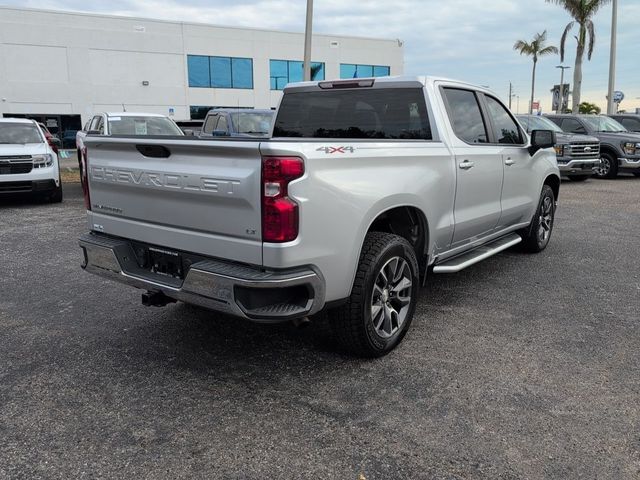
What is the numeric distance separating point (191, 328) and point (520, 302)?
2872 millimetres

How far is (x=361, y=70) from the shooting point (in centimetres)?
4409

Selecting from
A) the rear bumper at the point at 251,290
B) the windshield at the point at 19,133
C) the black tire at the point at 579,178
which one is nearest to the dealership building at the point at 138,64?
the windshield at the point at 19,133

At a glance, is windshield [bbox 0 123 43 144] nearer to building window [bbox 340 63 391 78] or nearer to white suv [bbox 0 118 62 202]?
white suv [bbox 0 118 62 202]

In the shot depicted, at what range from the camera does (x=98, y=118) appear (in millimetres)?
13391

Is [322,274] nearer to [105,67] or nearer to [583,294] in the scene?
[583,294]

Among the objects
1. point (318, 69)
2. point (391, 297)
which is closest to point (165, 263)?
point (391, 297)

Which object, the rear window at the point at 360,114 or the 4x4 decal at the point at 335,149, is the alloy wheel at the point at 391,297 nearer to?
the 4x4 decal at the point at 335,149

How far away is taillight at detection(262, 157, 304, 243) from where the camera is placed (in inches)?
116

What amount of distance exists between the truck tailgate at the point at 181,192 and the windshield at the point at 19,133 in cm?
890

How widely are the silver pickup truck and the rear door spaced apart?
0.06 ft

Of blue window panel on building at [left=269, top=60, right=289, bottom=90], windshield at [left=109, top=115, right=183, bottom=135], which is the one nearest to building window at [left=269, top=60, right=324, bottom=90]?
blue window panel on building at [left=269, top=60, right=289, bottom=90]

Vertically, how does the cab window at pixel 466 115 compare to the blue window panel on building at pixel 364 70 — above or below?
below

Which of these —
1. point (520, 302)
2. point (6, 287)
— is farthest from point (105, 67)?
point (520, 302)

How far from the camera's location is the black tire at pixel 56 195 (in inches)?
453
